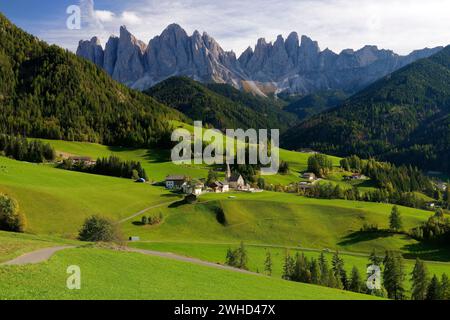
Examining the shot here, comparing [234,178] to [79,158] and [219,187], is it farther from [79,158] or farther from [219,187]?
[79,158]

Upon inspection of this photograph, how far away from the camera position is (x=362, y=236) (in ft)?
362

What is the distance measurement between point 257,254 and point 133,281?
57.0m

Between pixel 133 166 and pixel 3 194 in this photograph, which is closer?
pixel 3 194

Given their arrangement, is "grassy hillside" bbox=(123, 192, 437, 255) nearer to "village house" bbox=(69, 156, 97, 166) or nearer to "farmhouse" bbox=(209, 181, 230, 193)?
"farmhouse" bbox=(209, 181, 230, 193)

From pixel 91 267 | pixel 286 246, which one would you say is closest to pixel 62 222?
pixel 286 246

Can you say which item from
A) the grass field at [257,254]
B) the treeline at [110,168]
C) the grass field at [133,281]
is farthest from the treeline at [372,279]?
the treeline at [110,168]

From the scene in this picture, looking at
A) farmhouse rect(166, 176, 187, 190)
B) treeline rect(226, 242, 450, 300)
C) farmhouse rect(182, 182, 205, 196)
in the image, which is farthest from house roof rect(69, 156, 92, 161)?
treeline rect(226, 242, 450, 300)

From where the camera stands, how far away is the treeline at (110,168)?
533 feet

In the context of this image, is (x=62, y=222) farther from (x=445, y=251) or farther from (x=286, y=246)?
(x=445, y=251)

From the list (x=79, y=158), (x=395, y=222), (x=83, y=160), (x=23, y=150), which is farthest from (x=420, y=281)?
(x=23, y=150)

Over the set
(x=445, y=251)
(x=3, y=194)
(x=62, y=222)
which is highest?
(x=3, y=194)

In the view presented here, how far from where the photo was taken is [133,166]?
16412 centimetres

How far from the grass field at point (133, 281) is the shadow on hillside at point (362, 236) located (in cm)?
6169
